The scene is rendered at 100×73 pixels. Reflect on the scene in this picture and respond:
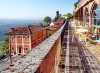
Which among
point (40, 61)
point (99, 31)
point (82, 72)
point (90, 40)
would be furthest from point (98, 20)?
point (40, 61)

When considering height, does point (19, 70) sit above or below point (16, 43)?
above

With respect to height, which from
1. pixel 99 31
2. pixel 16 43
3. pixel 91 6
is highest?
pixel 91 6

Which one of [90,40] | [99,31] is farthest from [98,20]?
[90,40]

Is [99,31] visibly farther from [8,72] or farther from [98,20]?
[8,72]

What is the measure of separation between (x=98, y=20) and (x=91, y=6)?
2.79m

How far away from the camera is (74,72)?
4359 mm

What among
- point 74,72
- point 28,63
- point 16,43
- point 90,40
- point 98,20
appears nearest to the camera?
point 28,63

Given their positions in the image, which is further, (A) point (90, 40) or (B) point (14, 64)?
(A) point (90, 40)

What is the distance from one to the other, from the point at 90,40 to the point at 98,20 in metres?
2.05

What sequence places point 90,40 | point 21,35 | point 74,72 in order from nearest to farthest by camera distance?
point 74,72 < point 90,40 < point 21,35

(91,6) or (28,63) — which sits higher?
(91,6)

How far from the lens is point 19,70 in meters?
1.71

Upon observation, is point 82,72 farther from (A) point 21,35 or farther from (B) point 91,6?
(A) point 21,35

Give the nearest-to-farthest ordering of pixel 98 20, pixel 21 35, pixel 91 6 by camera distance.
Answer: pixel 98 20, pixel 91 6, pixel 21 35
